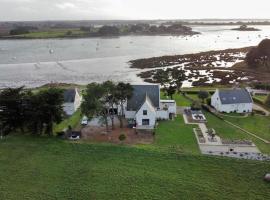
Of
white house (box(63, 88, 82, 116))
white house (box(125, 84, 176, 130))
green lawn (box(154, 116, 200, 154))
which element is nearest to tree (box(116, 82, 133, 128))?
white house (box(125, 84, 176, 130))

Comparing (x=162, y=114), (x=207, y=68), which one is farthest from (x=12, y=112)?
(x=207, y=68)

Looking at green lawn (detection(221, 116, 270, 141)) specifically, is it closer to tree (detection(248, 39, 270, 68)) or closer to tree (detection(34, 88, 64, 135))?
tree (detection(34, 88, 64, 135))

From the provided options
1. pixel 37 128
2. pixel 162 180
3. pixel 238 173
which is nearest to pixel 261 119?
pixel 238 173

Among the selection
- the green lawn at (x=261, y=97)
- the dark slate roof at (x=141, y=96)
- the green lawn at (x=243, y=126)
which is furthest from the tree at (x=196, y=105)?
the green lawn at (x=261, y=97)

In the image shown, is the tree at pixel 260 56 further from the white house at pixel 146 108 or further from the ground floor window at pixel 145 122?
the ground floor window at pixel 145 122

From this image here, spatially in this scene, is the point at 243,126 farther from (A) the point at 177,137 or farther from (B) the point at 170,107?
(B) the point at 170,107

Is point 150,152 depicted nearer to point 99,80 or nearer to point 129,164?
point 129,164
